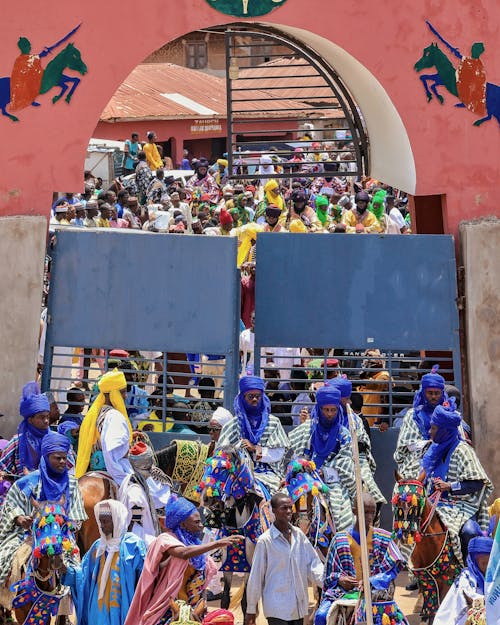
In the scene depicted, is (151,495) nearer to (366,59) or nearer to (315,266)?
(315,266)

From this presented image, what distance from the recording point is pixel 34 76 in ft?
38.8

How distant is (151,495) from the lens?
9.85m

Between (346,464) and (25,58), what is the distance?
14.1ft

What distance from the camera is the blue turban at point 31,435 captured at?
9.88 m

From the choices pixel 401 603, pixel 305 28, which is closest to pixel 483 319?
pixel 401 603

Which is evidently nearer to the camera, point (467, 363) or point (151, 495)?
point (151, 495)

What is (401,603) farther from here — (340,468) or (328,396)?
(328,396)

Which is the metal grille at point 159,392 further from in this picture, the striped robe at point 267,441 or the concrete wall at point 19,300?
the striped robe at point 267,441

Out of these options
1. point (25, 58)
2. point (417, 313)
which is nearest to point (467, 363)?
point (417, 313)

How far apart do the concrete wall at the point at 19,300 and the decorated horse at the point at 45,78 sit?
944 mm

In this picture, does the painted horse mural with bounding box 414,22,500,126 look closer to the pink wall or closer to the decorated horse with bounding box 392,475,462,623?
the pink wall

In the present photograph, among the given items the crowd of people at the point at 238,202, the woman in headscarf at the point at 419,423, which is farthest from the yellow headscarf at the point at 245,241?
the woman in headscarf at the point at 419,423

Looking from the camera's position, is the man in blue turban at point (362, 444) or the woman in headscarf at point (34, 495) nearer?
the woman in headscarf at point (34, 495)

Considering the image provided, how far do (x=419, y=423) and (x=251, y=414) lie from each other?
1.37 metres
